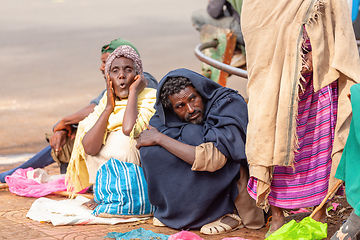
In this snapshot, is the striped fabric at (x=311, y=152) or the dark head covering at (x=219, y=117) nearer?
the striped fabric at (x=311, y=152)

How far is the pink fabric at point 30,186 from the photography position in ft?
19.3

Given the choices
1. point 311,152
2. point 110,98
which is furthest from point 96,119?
point 311,152

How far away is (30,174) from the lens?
6.31m

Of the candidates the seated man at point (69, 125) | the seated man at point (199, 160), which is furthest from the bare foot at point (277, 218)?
the seated man at point (69, 125)

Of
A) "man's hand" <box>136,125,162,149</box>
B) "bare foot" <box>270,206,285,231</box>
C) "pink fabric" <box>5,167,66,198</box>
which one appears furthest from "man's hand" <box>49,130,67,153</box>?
"bare foot" <box>270,206,285,231</box>

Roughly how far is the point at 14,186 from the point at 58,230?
171 cm

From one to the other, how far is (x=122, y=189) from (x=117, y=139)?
0.45 meters

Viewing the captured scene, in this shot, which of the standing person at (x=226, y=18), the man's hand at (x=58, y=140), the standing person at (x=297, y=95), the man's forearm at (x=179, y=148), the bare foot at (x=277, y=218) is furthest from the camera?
the standing person at (x=226, y=18)

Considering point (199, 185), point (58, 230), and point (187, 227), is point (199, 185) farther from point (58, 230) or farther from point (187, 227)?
point (58, 230)

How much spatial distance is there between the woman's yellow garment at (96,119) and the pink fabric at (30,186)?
49 cm

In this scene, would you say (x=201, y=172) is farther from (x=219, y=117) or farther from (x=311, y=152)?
(x=311, y=152)

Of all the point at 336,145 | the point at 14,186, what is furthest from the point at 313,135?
the point at 14,186

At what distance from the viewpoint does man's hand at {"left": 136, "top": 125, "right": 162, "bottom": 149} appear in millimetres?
4516

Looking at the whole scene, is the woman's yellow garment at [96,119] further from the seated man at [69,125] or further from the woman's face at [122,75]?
the seated man at [69,125]
